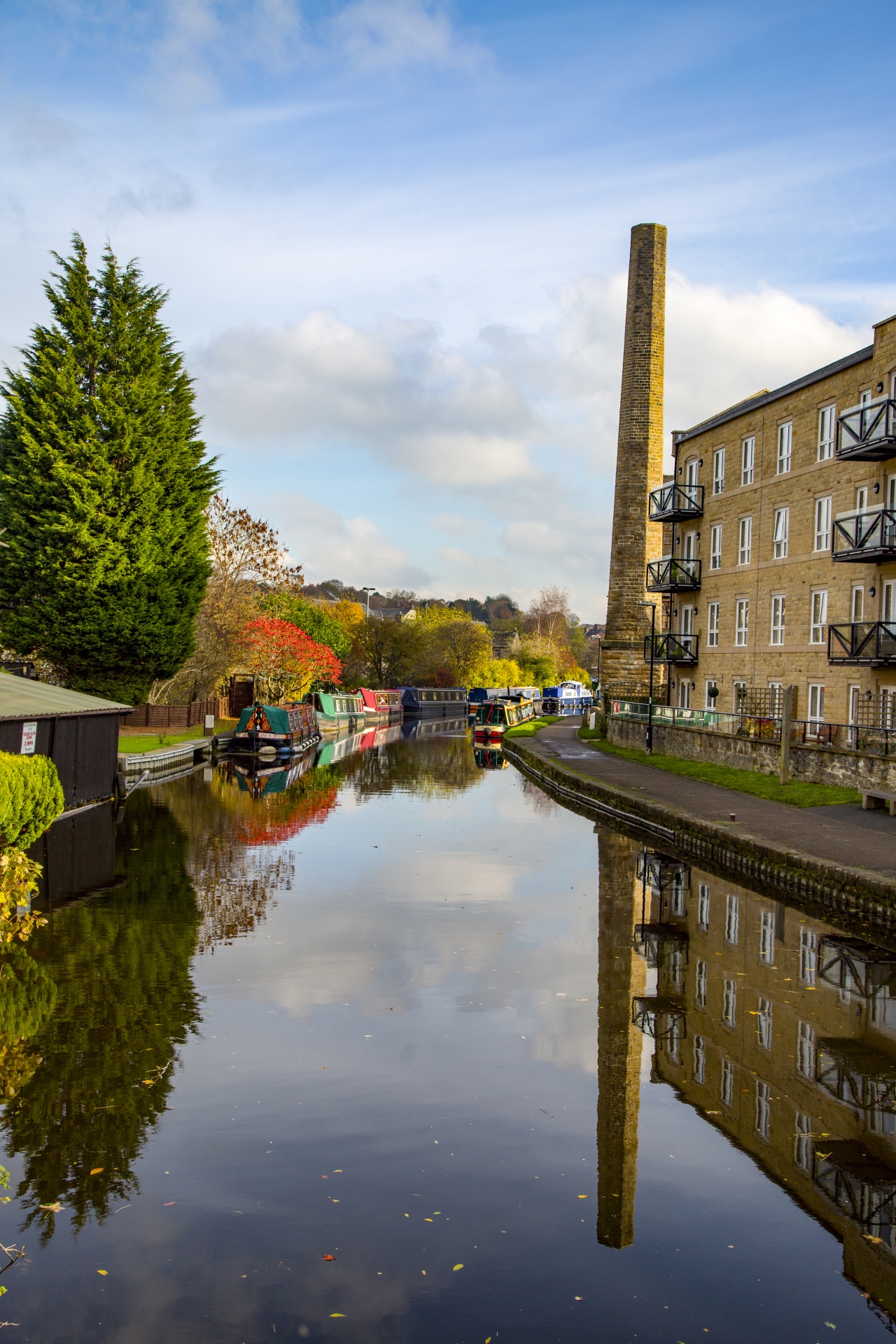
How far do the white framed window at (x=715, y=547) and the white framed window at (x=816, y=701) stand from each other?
7.75 m

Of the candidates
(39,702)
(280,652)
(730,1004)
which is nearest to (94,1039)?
(730,1004)

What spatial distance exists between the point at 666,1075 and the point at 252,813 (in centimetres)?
1644

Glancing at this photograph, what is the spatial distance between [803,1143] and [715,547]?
100.0 ft

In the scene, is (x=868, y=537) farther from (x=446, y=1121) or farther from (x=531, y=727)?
(x=531, y=727)

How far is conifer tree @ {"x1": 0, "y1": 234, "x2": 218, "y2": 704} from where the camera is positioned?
1369 inches

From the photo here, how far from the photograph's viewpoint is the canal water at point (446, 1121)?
5.29 meters

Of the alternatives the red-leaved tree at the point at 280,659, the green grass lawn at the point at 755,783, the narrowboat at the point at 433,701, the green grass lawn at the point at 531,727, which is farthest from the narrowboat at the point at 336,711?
the green grass lawn at the point at 755,783

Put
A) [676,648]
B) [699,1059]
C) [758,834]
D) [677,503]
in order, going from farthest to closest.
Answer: [676,648] → [677,503] → [758,834] → [699,1059]

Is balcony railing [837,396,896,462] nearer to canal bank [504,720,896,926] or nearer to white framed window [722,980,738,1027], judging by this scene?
canal bank [504,720,896,926]

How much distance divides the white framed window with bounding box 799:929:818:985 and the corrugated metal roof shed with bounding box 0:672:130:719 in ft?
42.7

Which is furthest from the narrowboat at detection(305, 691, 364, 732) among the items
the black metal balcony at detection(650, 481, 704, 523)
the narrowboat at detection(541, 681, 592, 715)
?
the black metal balcony at detection(650, 481, 704, 523)

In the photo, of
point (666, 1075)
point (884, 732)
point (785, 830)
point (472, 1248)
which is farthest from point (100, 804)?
point (472, 1248)

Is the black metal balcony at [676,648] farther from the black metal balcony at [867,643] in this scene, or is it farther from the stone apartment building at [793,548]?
the black metal balcony at [867,643]

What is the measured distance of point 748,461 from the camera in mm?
33375
